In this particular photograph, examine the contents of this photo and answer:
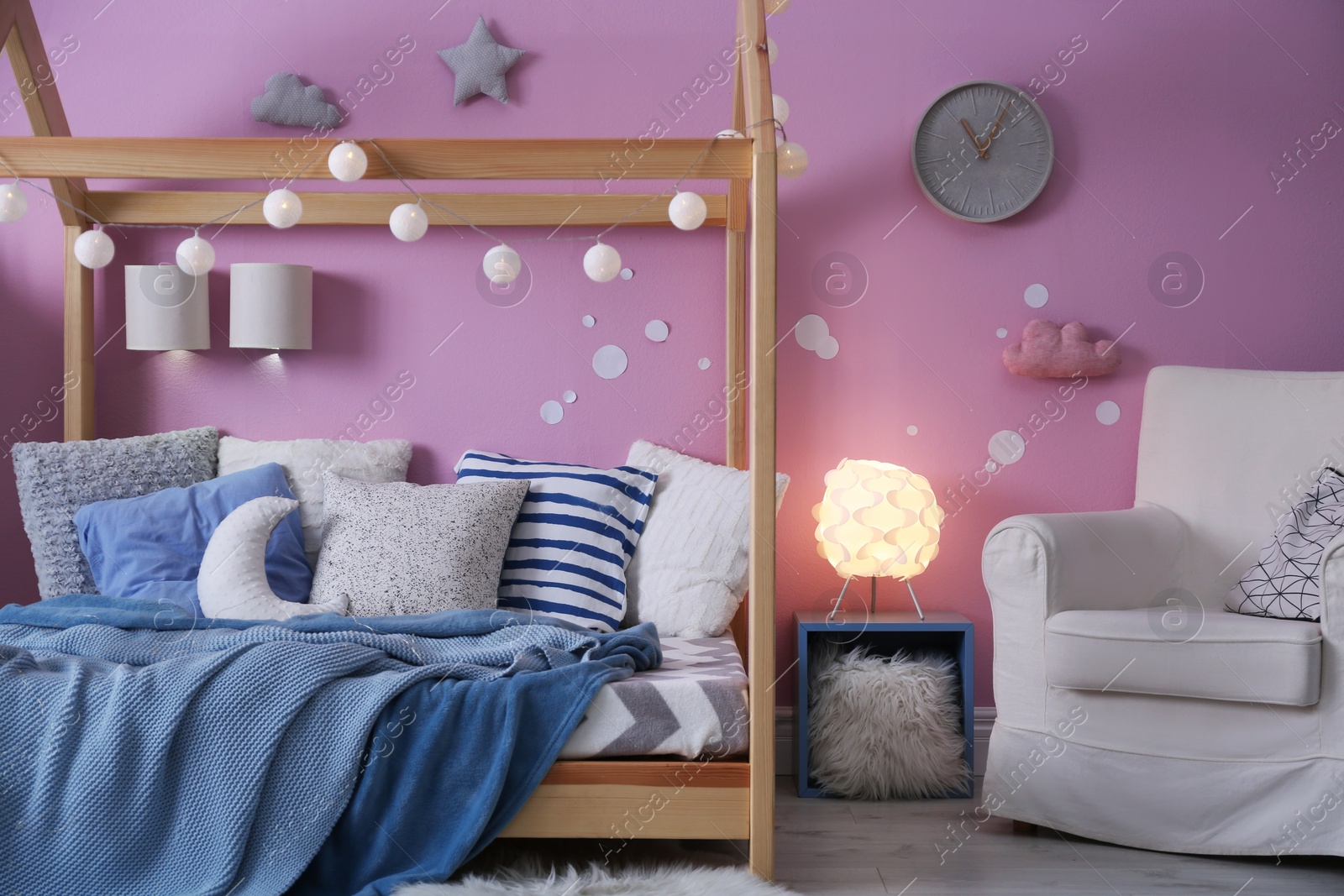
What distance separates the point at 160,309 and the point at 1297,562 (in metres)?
2.74

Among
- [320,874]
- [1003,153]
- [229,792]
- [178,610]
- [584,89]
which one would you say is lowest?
[320,874]

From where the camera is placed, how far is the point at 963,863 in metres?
1.99

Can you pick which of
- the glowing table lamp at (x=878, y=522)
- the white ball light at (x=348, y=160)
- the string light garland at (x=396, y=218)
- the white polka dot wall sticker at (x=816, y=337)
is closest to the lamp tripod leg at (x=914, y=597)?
the glowing table lamp at (x=878, y=522)

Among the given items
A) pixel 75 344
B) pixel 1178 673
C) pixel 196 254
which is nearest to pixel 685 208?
pixel 196 254

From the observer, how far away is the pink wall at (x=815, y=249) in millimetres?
2689

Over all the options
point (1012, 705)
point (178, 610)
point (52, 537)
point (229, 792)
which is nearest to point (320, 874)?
point (229, 792)

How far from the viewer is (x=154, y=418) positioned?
2736 mm

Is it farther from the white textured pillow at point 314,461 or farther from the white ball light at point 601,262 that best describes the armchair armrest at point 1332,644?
the white textured pillow at point 314,461

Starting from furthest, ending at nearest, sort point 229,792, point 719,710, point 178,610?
point 178,610 → point 719,710 → point 229,792

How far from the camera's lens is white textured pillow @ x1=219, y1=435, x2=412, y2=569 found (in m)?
2.51

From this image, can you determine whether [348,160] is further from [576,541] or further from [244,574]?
[576,541]

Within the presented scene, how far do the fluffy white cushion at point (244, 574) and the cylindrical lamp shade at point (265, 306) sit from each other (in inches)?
22.0

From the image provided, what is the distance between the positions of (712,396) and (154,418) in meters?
1.51

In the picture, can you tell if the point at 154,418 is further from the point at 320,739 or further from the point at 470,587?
the point at 320,739
